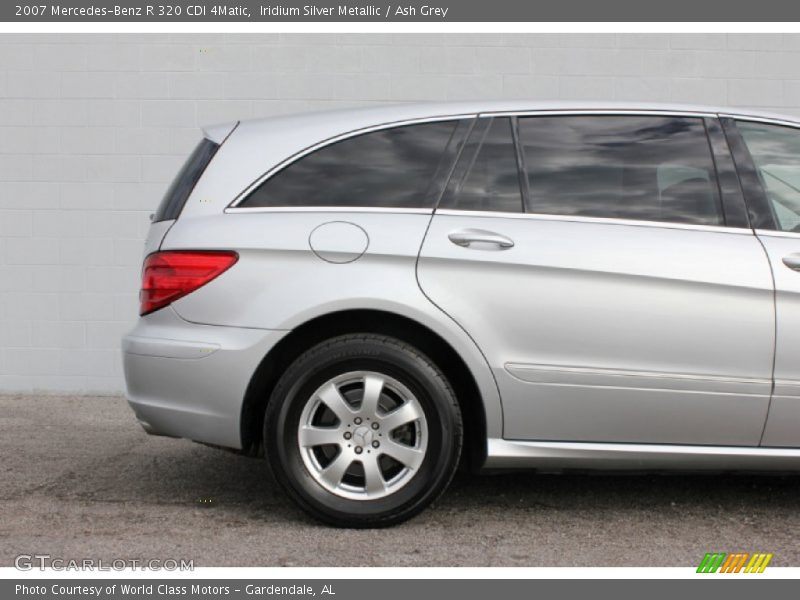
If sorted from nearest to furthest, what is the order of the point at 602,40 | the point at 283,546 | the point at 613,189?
1. the point at 283,546
2. the point at 613,189
3. the point at 602,40

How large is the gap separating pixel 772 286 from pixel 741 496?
1.17 meters

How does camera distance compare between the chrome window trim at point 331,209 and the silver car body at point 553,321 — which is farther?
the chrome window trim at point 331,209

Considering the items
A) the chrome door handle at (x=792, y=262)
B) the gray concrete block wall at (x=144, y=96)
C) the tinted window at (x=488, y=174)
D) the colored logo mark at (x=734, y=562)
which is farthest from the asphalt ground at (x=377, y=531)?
the gray concrete block wall at (x=144, y=96)

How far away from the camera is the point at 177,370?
426 cm

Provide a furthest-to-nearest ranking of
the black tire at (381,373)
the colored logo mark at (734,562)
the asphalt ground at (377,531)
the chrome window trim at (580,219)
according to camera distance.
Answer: the chrome window trim at (580,219)
the black tire at (381,373)
the asphalt ground at (377,531)
the colored logo mark at (734,562)

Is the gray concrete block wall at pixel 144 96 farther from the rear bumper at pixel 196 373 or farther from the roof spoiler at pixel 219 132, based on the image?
the rear bumper at pixel 196 373

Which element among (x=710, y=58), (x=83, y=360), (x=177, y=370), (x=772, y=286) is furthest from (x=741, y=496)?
(x=83, y=360)

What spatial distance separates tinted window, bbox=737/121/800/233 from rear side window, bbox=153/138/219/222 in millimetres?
2238

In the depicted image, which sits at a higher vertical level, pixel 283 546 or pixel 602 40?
pixel 602 40

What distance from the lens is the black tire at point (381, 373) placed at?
13.6 ft

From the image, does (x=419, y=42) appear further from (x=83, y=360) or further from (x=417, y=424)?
(x=417, y=424)

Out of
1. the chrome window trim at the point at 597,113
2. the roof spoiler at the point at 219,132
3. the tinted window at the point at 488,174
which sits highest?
the chrome window trim at the point at 597,113

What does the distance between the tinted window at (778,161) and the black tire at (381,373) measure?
61.9 inches

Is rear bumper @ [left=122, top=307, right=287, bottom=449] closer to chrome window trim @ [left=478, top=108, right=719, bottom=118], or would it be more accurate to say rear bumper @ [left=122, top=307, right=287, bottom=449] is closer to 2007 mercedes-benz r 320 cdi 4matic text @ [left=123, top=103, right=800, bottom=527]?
2007 mercedes-benz r 320 cdi 4matic text @ [left=123, top=103, right=800, bottom=527]
